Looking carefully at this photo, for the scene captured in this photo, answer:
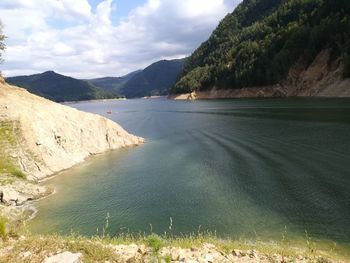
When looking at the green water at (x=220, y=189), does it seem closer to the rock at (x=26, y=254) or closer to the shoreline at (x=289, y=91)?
the rock at (x=26, y=254)


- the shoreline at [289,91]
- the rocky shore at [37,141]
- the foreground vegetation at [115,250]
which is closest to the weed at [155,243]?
the foreground vegetation at [115,250]

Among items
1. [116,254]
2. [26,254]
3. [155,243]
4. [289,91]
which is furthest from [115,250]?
[289,91]

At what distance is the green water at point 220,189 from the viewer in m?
22.0

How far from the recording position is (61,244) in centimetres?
1370

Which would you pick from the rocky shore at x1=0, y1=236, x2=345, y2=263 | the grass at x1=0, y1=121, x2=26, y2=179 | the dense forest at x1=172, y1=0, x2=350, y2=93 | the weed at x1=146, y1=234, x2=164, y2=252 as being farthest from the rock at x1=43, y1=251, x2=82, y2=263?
the dense forest at x1=172, y1=0, x2=350, y2=93

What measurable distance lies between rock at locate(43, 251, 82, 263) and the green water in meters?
9.27

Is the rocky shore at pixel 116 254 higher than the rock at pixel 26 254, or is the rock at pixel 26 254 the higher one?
the rock at pixel 26 254

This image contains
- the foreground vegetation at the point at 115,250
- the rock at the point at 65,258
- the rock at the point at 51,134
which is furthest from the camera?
the rock at the point at 51,134

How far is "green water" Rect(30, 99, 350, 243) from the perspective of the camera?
866 inches

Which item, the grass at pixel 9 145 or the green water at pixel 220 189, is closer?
the green water at pixel 220 189

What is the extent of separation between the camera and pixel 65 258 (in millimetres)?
12688

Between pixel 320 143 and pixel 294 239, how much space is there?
80.6ft

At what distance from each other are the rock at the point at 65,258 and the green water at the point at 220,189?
9.27 metres

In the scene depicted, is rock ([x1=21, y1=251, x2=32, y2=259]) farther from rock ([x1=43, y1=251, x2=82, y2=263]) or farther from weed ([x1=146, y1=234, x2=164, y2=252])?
weed ([x1=146, y1=234, x2=164, y2=252])
